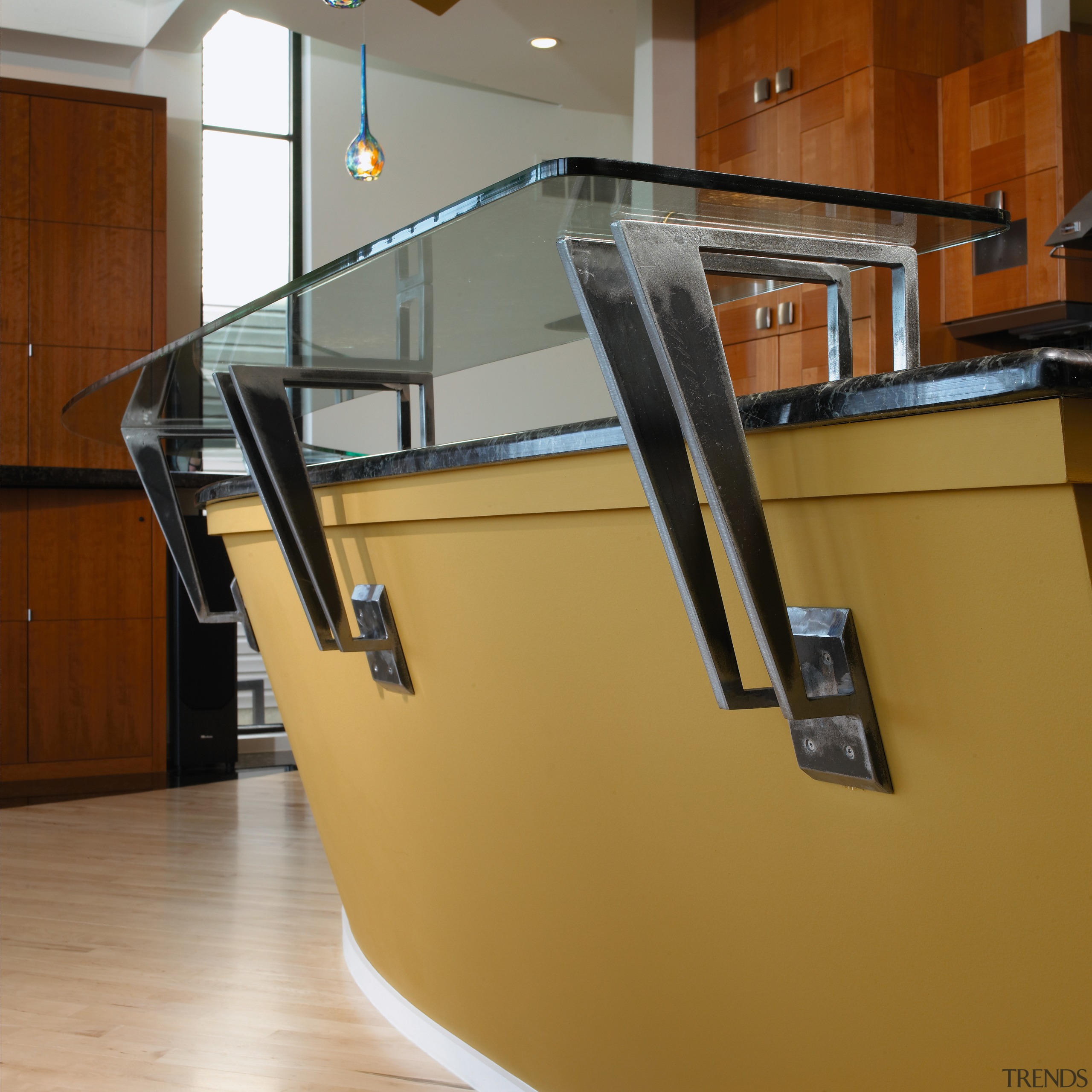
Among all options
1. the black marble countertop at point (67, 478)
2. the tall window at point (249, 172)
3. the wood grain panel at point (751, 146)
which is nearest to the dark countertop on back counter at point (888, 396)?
the wood grain panel at point (751, 146)

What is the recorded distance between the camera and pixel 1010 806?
0.64m

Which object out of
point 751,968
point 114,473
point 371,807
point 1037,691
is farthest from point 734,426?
point 114,473

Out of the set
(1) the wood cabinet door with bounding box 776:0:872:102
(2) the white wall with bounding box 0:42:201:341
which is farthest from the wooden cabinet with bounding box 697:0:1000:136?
(2) the white wall with bounding box 0:42:201:341

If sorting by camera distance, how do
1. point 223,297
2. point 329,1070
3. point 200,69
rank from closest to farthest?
point 329,1070, point 200,69, point 223,297

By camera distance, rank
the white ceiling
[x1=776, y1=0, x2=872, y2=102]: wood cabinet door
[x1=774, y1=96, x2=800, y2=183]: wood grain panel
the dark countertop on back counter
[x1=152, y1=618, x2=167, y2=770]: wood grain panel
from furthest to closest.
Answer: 1. [x1=152, y1=618, x2=167, y2=770]: wood grain panel
2. the white ceiling
3. [x1=774, y1=96, x2=800, y2=183]: wood grain panel
4. [x1=776, y1=0, x2=872, y2=102]: wood cabinet door
5. the dark countertop on back counter

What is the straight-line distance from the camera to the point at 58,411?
16.0 ft

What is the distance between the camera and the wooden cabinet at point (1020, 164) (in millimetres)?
2885

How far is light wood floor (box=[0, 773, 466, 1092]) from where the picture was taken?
162 centimetres

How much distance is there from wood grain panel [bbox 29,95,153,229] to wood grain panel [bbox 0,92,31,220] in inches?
1.1

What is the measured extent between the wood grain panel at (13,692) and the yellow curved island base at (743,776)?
3.90m

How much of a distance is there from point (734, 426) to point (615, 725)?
0.39 m

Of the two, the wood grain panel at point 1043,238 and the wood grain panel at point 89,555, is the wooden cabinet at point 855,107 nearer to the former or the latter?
the wood grain panel at point 1043,238

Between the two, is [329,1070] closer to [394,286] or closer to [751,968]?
[751,968]

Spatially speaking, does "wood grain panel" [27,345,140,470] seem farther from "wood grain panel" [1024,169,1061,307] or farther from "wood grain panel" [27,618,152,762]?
"wood grain panel" [1024,169,1061,307]
